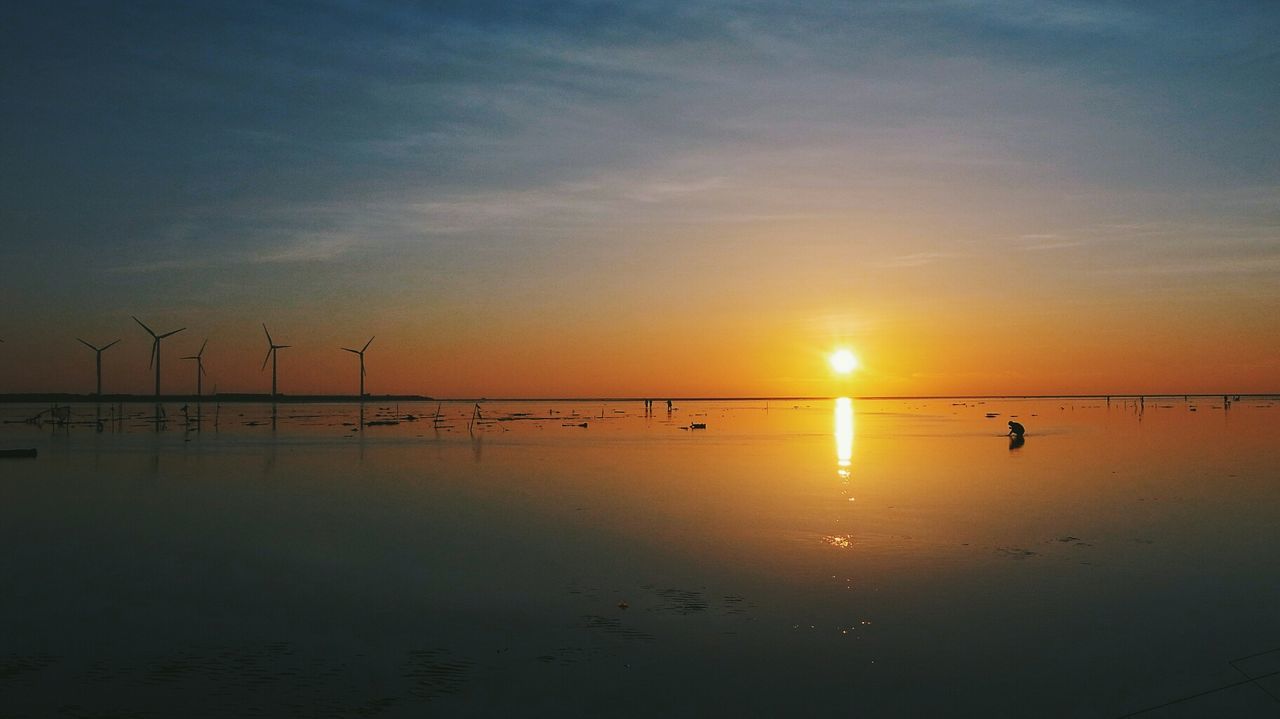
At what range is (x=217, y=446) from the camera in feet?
232

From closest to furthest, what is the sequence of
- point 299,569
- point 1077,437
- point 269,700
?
1. point 269,700
2. point 299,569
3. point 1077,437

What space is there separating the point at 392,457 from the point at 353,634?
44.3 meters

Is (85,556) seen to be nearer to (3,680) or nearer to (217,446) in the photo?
(3,680)

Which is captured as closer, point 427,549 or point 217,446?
point 427,549

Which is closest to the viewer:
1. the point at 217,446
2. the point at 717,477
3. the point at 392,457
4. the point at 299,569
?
the point at 299,569

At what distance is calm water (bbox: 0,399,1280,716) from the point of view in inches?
528

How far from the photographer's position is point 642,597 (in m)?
19.2

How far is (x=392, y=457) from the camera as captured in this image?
2334 inches

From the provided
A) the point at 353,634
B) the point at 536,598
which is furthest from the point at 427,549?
the point at 353,634

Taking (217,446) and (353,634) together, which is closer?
(353,634)

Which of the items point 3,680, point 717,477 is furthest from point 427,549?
point 717,477

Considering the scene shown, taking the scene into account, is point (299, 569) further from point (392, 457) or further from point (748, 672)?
point (392, 457)

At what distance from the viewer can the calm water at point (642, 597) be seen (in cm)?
1341

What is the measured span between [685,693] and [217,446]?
66.2 metres
